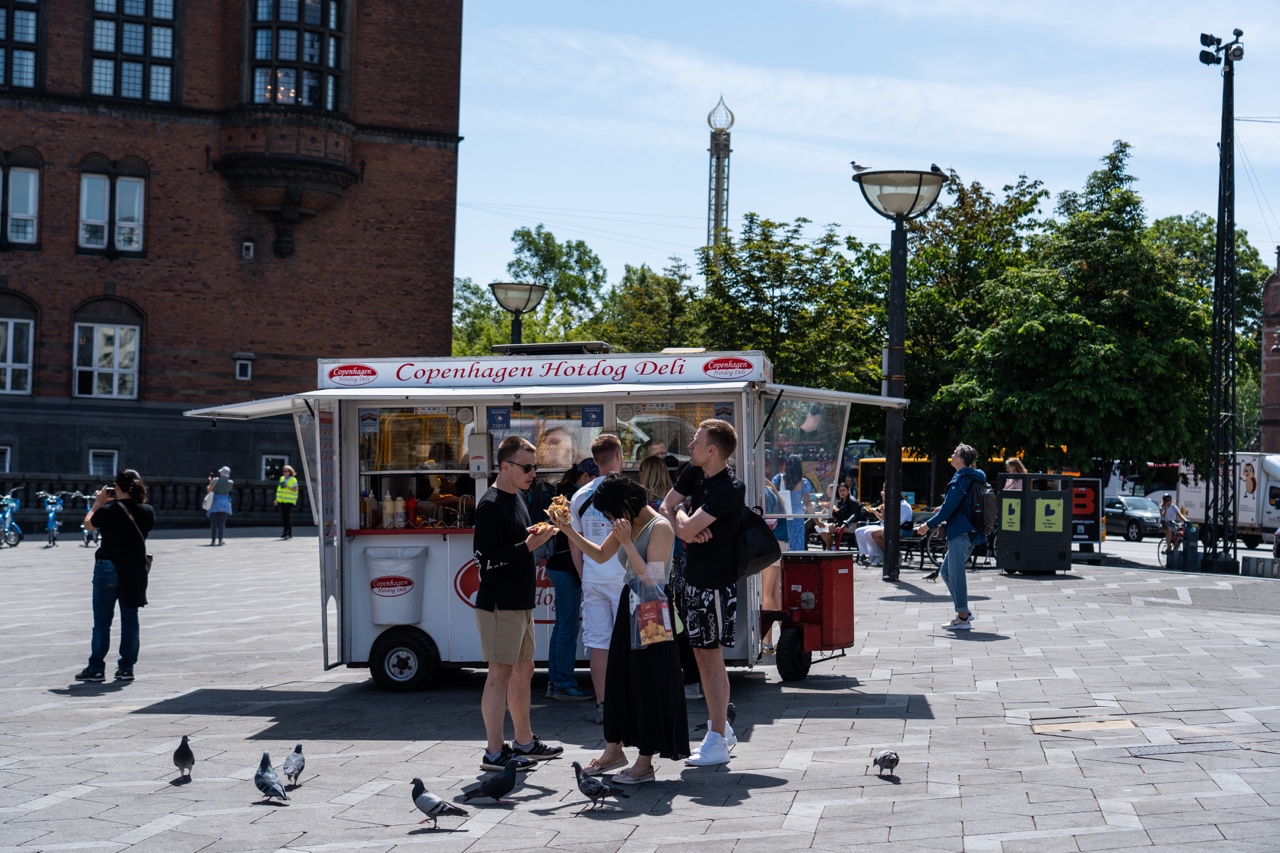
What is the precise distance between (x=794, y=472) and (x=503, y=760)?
4.57m

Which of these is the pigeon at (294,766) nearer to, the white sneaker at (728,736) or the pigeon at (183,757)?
the pigeon at (183,757)

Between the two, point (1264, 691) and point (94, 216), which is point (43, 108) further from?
point (1264, 691)

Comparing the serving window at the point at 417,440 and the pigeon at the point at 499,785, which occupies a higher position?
the serving window at the point at 417,440

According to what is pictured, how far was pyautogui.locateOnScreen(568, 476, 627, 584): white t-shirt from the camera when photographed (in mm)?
8469

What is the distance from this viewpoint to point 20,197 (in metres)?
34.1

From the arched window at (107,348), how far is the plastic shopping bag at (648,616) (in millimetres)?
30457

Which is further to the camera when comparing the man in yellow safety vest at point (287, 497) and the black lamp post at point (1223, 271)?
the man in yellow safety vest at point (287, 497)

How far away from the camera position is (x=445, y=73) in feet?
120

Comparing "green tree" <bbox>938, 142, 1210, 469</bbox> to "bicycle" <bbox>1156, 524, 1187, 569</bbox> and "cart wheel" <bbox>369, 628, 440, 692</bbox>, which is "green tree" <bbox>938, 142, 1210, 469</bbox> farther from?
"cart wheel" <bbox>369, 628, 440, 692</bbox>

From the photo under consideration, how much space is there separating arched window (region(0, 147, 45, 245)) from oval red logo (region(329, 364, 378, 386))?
88.0 ft

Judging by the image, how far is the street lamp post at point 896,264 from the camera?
15.3 meters

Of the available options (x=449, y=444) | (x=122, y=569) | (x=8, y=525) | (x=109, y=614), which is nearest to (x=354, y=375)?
(x=449, y=444)

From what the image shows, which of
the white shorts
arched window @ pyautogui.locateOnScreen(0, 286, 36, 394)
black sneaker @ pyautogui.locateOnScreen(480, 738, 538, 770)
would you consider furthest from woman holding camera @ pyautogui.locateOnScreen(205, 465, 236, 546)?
black sneaker @ pyautogui.locateOnScreen(480, 738, 538, 770)

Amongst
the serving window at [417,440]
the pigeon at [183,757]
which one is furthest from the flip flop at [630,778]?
the serving window at [417,440]
